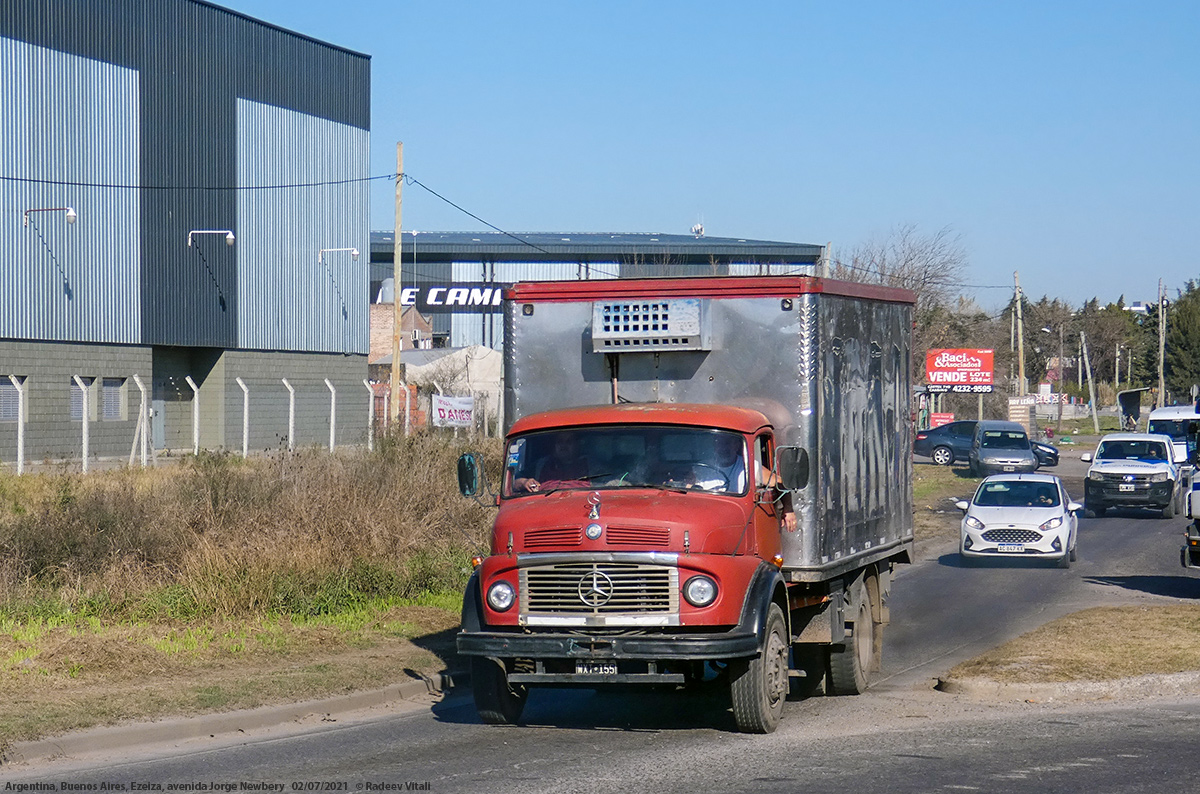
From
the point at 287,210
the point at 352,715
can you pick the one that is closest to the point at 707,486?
the point at 352,715

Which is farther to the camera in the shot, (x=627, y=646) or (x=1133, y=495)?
(x=1133, y=495)

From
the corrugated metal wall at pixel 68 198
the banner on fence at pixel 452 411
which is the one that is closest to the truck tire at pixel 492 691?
the banner on fence at pixel 452 411

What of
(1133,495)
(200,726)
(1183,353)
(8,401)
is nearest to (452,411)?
(8,401)

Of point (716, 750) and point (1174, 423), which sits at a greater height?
point (1174, 423)

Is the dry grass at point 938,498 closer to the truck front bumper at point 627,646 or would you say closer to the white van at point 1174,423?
the white van at point 1174,423

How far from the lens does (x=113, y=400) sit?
41.0 m

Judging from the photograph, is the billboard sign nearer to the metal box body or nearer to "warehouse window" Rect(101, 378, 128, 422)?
"warehouse window" Rect(101, 378, 128, 422)

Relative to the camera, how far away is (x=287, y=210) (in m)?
47.9

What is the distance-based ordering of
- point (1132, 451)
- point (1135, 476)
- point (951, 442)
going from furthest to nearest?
point (951, 442), point (1132, 451), point (1135, 476)

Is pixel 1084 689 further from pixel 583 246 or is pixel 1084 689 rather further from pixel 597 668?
pixel 583 246

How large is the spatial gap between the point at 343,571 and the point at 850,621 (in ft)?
19.3

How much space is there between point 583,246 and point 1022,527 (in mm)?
65038

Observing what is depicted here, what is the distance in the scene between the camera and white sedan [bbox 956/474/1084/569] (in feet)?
75.8

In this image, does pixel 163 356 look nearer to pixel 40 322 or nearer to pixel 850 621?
pixel 40 322
